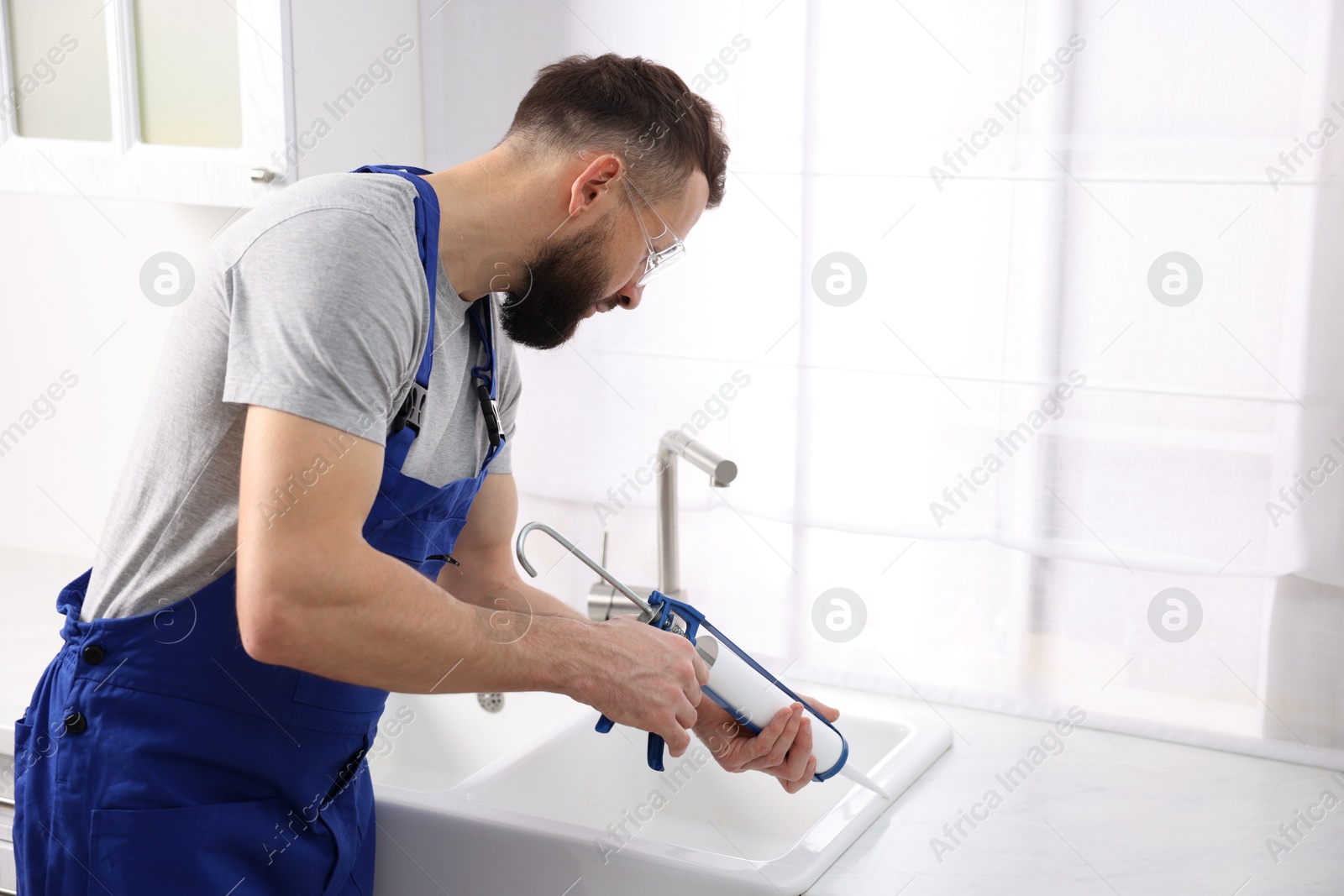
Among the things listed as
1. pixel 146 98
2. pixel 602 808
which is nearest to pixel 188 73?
pixel 146 98

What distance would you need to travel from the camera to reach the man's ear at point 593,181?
101 centimetres

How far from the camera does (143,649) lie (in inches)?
37.3

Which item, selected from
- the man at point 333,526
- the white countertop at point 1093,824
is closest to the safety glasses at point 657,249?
the man at point 333,526

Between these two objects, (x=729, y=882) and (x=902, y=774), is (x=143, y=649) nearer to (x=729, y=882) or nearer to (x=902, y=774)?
(x=729, y=882)

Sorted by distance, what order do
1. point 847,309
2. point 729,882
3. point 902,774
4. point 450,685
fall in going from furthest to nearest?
point 847,309 → point 902,774 → point 729,882 → point 450,685

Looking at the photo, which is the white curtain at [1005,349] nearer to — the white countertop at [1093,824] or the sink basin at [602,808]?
the white countertop at [1093,824]

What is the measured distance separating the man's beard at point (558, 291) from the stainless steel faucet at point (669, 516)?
249 millimetres

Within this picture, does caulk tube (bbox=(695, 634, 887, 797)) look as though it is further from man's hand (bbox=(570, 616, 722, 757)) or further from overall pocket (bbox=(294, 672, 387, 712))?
overall pocket (bbox=(294, 672, 387, 712))

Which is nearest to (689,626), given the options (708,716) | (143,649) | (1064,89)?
(708,716)

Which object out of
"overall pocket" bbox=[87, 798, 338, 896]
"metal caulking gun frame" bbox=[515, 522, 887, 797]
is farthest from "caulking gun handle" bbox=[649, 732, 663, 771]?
"overall pocket" bbox=[87, 798, 338, 896]

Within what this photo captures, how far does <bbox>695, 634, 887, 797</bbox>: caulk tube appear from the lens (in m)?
A: 1.09

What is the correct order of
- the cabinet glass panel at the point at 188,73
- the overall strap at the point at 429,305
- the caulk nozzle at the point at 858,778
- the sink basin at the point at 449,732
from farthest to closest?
the sink basin at the point at 449,732 < the cabinet glass panel at the point at 188,73 < the caulk nozzle at the point at 858,778 < the overall strap at the point at 429,305

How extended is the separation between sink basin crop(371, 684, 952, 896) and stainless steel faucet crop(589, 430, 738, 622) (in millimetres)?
143

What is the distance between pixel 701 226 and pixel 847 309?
0.22m
